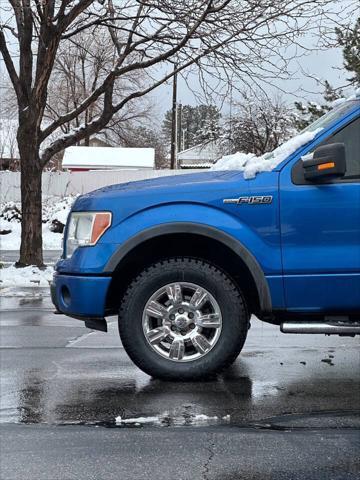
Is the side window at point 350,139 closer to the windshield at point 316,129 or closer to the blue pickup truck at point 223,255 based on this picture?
the blue pickup truck at point 223,255

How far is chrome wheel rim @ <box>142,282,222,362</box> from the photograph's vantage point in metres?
5.02

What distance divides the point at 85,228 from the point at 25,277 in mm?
8209

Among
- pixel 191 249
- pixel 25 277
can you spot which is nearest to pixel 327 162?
pixel 191 249

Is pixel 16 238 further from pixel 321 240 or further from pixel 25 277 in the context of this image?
pixel 321 240

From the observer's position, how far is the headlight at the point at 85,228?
5074 millimetres

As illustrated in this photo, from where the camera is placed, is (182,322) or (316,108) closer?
(182,322)

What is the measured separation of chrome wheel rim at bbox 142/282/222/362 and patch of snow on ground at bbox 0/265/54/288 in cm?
749

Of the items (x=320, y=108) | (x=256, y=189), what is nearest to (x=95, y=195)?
(x=256, y=189)

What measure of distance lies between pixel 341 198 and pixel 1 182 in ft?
98.7

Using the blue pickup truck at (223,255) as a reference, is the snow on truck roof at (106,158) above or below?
above

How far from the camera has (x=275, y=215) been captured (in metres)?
4.86

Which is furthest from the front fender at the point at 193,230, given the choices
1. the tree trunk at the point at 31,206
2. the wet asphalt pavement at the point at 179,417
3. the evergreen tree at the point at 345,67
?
the tree trunk at the point at 31,206

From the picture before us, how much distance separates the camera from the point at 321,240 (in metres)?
4.84

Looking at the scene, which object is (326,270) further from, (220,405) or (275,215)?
(220,405)
